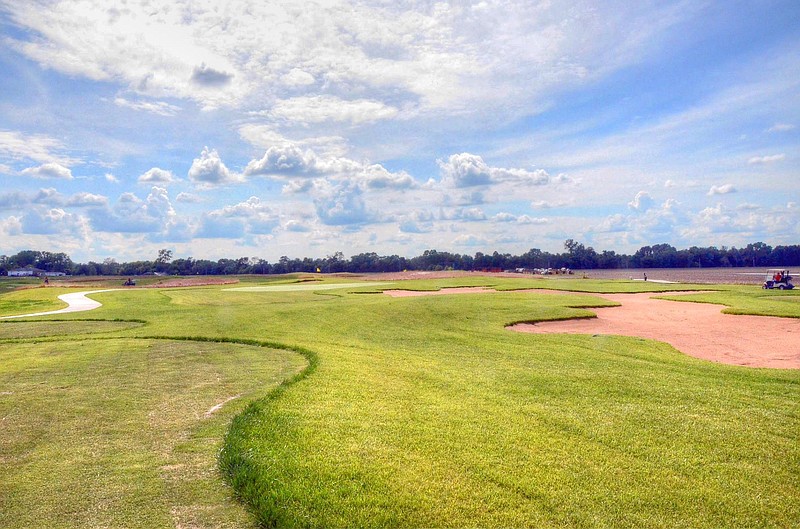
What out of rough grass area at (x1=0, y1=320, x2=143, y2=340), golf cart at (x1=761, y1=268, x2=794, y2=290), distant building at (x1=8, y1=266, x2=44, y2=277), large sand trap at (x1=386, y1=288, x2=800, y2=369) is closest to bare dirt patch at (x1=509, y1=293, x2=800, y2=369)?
large sand trap at (x1=386, y1=288, x2=800, y2=369)

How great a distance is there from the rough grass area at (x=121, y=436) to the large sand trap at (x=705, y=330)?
12.6m

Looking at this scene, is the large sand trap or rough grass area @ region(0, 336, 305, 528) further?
the large sand trap

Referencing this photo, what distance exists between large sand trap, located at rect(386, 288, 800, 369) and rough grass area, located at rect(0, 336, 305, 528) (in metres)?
12.6

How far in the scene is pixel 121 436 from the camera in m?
6.61

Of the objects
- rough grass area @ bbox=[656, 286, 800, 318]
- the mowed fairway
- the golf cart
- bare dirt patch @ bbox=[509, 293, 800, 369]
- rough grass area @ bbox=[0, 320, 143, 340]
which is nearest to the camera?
the mowed fairway

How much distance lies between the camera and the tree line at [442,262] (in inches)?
4850

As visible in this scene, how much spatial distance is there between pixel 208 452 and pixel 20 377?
698cm

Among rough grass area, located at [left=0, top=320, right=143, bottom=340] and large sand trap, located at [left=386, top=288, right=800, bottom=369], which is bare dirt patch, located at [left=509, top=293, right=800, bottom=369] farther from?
rough grass area, located at [left=0, top=320, right=143, bottom=340]

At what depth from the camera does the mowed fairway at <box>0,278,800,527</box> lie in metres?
4.78

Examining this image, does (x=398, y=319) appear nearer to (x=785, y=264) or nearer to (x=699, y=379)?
(x=699, y=379)

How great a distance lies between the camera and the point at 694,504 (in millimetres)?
4941

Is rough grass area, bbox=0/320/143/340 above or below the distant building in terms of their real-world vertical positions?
below

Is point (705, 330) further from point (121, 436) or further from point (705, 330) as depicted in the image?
point (121, 436)

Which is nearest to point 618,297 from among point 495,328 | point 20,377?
point 495,328
